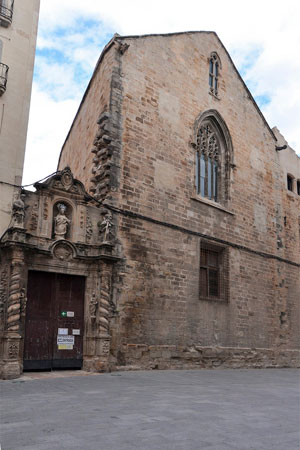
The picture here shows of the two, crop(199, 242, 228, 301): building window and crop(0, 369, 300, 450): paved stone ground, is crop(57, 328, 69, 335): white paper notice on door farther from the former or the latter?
crop(199, 242, 228, 301): building window

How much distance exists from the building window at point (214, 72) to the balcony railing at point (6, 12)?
7724 mm

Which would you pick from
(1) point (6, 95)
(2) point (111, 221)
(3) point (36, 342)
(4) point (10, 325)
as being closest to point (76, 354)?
(3) point (36, 342)

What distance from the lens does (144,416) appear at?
491 cm

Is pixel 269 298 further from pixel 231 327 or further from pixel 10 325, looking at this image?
pixel 10 325

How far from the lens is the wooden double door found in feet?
32.0

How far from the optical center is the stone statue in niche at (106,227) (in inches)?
433

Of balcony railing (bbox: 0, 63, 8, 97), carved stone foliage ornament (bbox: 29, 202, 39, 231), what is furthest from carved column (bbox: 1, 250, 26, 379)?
balcony railing (bbox: 0, 63, 8, 97)

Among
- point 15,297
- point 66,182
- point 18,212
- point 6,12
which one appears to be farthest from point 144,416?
point 6,12

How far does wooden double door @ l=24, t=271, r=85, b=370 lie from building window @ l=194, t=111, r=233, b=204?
631 centimetres

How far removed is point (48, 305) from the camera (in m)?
10.2

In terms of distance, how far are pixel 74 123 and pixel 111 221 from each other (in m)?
7.72

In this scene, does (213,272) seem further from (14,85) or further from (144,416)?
(144,416)

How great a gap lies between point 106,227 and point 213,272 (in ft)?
16.8

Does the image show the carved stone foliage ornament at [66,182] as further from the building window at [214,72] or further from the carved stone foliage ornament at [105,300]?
the building window at [214,72]
